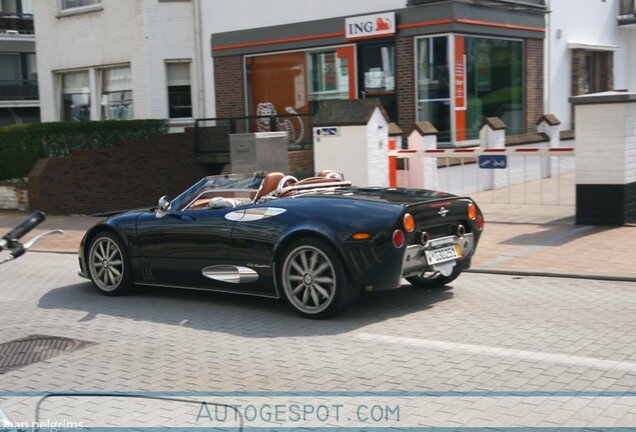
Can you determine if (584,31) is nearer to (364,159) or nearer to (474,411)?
(364,159)

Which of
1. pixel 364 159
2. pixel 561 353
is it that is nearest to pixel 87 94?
pixel 364 159

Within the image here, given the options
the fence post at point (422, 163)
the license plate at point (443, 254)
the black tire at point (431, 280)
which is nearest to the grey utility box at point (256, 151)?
the fence post at point (422, 163)

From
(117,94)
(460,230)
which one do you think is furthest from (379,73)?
(460,230)

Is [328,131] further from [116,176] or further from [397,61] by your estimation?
[116,176]

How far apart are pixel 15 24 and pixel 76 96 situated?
13514 mm

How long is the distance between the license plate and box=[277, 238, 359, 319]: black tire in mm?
749

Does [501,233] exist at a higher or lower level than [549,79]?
lower

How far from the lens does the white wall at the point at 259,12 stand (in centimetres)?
1928

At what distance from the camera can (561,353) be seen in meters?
6.01

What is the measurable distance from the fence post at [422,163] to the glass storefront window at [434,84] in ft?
6.14

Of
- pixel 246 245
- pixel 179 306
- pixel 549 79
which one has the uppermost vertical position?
pixel 549 79

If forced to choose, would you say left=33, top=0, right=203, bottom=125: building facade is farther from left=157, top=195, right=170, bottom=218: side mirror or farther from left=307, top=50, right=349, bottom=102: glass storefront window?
left=157, top=195, right=170, bottom=218: side mirror

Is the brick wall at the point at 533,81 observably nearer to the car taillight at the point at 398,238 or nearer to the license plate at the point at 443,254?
the license plate at the point at 443,254

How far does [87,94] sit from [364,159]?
40.6 feet
